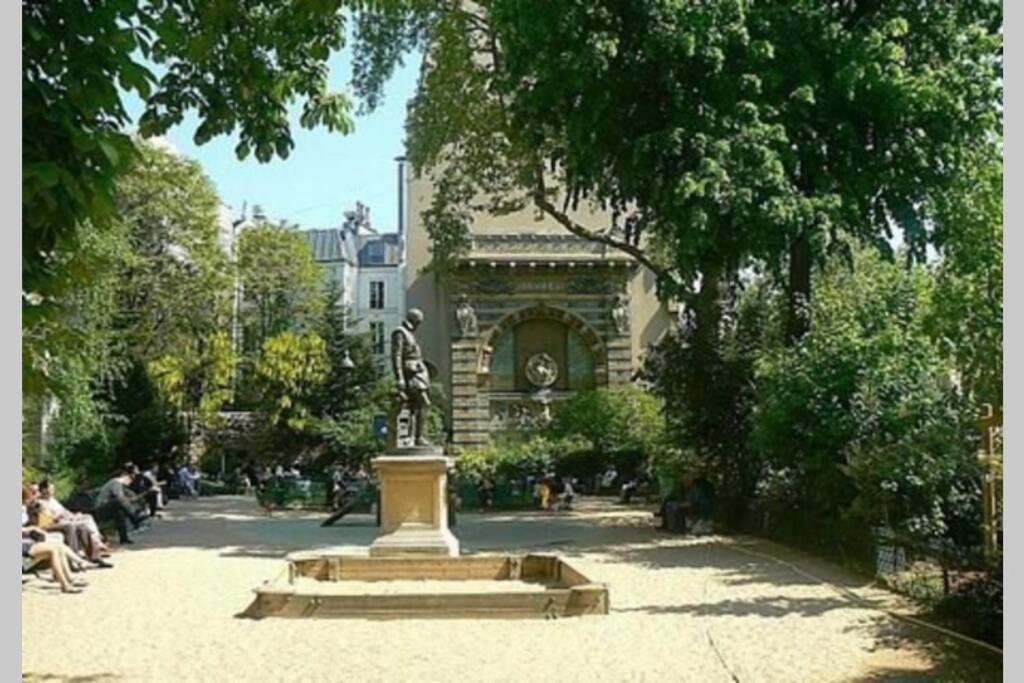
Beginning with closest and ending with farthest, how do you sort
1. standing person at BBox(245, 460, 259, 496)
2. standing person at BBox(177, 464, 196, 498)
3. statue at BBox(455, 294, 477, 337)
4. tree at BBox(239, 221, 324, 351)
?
standing person at BBox(177, 464, 196, 498) < standing person at BBox(245, 460, 259, 496) < statue at BBox(455, 294, 477, 337) < tree at BBox(239, 221, 324, 351)

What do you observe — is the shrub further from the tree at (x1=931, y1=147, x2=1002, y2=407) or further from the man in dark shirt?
the man in dark shirt

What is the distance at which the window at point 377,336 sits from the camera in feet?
174

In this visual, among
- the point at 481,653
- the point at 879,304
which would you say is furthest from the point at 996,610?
the point at 879,304

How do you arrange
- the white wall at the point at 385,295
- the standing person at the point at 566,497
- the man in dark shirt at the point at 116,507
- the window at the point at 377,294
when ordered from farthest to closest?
the window at the point at 377,294 < the white wall at the point at 385,295 < the standing person at the point at 566,497 < the man in dark shirt at the point at 116,507

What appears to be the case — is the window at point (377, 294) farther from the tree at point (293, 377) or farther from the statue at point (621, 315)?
the statue at point (621, 315)

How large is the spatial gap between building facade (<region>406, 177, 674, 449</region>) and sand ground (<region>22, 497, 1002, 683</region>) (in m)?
29.1

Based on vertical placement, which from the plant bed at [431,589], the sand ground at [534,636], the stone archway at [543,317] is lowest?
the sand ground at [534,636]

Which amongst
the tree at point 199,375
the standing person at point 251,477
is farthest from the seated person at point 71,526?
the tree at point 199,375

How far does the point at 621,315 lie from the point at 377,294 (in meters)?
28.0

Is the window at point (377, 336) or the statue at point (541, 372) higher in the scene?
the window at point (377, 336)

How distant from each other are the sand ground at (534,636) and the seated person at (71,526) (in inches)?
17.4

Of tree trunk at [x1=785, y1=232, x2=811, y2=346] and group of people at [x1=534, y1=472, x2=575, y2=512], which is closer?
tree trunk at [x1=785, y1=232, x2=811, y2=346]

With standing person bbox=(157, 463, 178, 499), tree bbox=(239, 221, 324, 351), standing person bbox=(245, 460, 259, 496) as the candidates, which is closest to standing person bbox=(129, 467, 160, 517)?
standing person bbox=(157, 463, 178, 499)

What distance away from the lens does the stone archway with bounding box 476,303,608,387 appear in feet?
154
